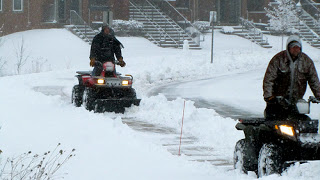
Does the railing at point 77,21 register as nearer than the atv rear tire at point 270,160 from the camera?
No

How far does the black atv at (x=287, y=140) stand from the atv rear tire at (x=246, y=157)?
0.12 meters

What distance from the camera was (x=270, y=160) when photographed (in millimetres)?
7527

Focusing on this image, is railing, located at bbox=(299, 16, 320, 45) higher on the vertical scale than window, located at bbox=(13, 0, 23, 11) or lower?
lower

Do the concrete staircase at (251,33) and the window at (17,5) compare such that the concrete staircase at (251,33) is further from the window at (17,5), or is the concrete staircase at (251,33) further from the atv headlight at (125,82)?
the atv headlight at (125,82)

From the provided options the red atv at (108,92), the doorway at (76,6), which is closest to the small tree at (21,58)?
Answer: the doorway at (76,6)

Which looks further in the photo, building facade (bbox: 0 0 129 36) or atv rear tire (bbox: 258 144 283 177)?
building facade (bbox: 0 0 129 36)

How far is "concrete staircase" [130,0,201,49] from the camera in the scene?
4423cm

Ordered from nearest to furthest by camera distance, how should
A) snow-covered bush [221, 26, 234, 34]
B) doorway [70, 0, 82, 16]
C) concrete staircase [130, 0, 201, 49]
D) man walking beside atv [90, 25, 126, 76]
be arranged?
1. man walking beside atv [90, 25, 126, 76]
2. concrete staircase [130, 0, 201, 49]
3. doorway [70, 0, 82, 16]
4. snow-covered bush [221, 26, 234, 34]

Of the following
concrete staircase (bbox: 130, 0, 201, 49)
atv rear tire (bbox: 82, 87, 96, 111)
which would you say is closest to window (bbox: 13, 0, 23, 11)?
concrete staircase (bbox: 130, 0, 201, 49)

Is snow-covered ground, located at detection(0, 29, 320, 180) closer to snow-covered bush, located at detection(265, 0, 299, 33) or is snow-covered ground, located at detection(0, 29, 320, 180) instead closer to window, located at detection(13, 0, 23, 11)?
window, located at detection(13, 0, 23, 11)

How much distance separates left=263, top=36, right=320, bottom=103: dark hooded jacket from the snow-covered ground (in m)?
0.98

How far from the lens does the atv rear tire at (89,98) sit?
1541 centimetres

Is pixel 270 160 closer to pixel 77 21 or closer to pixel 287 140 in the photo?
pixel 287 140

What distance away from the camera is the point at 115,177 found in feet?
→ 28.1
